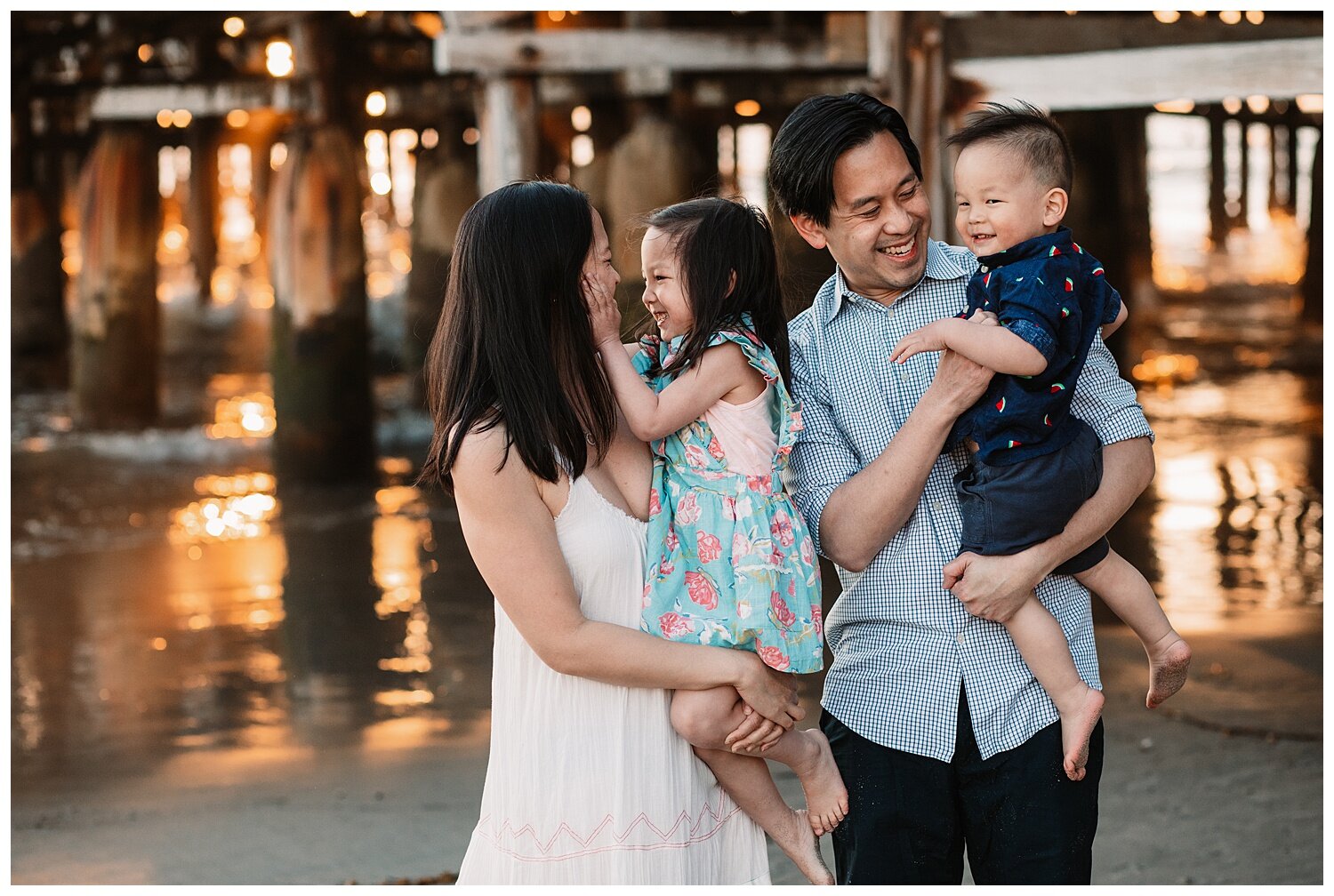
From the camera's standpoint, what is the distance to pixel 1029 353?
2.39 m

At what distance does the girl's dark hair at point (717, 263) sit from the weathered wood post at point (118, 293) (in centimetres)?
1248

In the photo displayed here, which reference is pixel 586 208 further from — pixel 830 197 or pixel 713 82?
pixel 713 82

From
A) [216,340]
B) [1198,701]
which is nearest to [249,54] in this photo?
[216,340]

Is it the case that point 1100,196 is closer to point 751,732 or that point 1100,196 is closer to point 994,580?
point 994,580

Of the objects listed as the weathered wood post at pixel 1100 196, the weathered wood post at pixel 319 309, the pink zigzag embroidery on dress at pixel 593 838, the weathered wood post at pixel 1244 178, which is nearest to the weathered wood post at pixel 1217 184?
the weathered wood post at pixel 1244 178

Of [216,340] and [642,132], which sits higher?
[642,132]

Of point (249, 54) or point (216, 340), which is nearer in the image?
point (249, 54)

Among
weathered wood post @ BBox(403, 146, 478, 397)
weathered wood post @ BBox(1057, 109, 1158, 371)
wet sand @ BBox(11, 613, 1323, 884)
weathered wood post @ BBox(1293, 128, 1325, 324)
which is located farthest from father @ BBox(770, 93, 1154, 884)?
weathered wood post @ BBox(1293, 128, 1325, 324)

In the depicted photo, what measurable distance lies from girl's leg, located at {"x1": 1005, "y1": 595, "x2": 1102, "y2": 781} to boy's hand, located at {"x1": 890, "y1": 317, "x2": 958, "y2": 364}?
43 centimetres

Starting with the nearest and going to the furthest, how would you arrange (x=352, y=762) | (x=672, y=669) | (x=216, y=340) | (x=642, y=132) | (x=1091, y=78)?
(x=672, y=669)
(x=352, y=762)
(x=1091, y=78)
(x=642, y=132)
(x=216, y=340)

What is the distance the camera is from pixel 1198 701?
5.90m

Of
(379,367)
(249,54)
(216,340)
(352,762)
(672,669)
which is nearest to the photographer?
(672,669)

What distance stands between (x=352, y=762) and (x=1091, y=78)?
4467 mm
